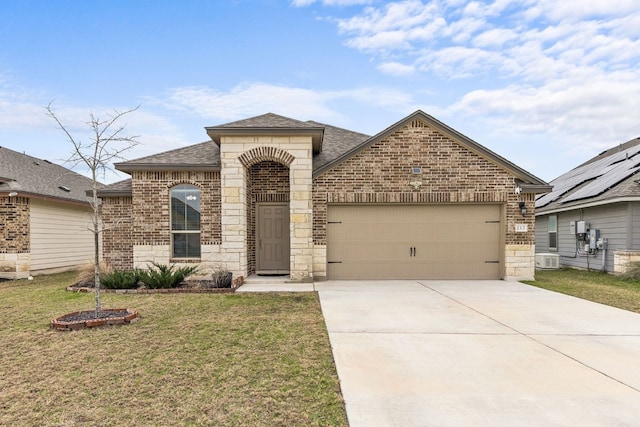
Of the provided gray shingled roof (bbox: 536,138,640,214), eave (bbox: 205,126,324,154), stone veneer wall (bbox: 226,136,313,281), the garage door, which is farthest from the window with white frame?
eave (bbox: 205,126,324,154)

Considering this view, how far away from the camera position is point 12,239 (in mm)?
12273

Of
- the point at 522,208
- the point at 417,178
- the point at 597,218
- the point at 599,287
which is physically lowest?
the point at 599,287

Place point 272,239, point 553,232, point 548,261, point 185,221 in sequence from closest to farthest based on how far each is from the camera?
point 185,221
point 272,239
point 548,261
point 553,232

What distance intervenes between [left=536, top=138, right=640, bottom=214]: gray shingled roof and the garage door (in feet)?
17.8

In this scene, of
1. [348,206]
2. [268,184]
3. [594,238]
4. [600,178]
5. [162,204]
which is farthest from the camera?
[600,178]

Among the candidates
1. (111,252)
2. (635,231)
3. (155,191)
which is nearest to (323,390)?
(155,191)

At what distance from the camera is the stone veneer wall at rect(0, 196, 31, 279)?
12.2 meters

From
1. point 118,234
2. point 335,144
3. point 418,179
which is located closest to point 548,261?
point 418,179

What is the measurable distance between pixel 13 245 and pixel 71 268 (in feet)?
10.5

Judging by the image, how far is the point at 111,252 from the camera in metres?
11.2

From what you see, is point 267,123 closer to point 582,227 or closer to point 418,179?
point 418,179

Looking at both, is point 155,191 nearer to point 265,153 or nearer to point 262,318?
point 265,153

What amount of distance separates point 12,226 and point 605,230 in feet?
71.8

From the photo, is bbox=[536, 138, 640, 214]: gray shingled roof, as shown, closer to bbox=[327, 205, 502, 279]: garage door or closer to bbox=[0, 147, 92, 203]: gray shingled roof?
bbox=[327, 205, 502, 279]: garage door
